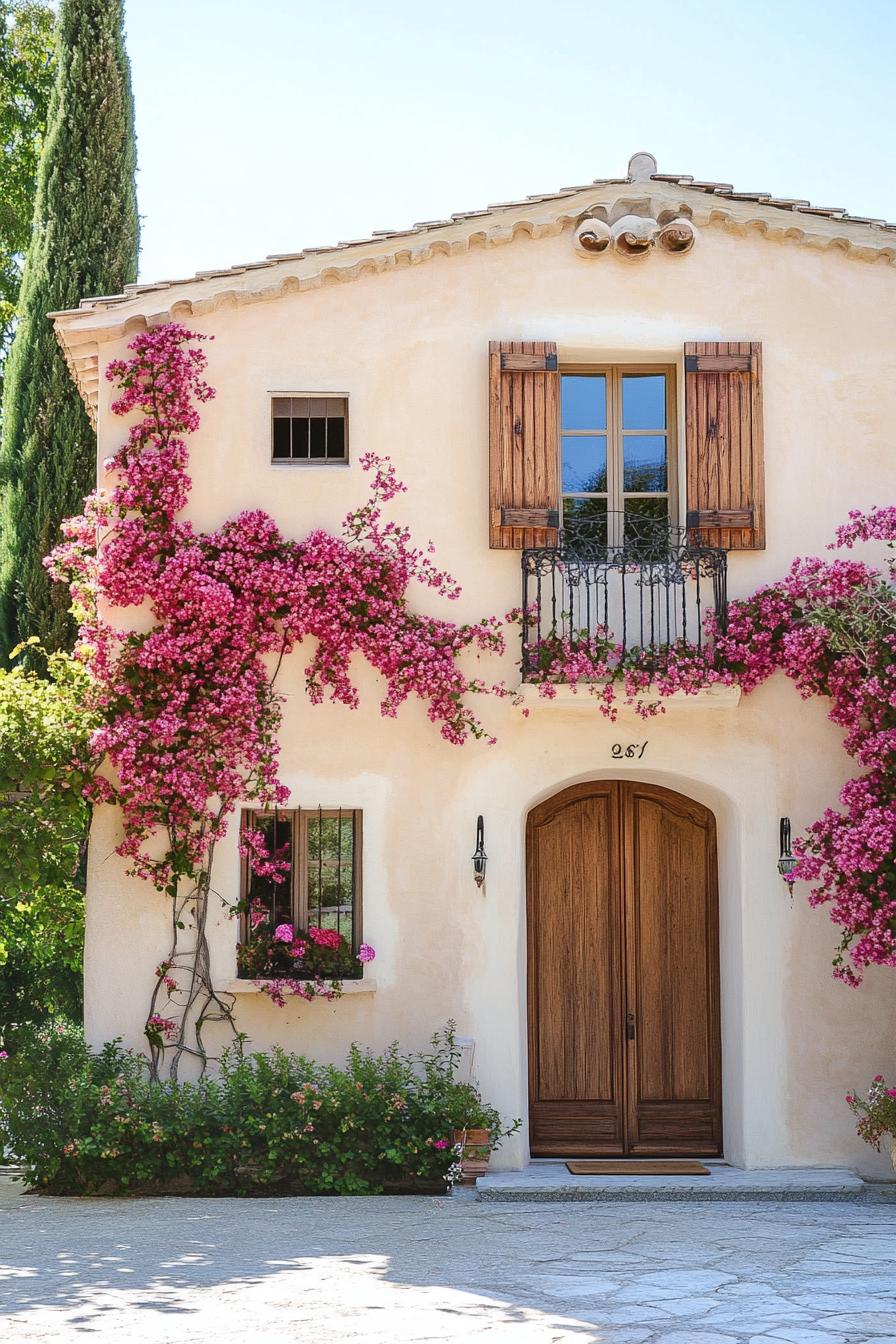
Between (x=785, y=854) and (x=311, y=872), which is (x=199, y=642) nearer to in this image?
(x=311, y=872)

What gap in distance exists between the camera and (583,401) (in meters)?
12.3

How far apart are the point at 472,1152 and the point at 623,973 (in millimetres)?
1955

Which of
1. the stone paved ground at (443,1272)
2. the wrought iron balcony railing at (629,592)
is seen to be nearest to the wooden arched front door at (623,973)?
the wrought iron balcony railing at (629,592)

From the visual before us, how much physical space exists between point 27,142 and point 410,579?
42.2ft

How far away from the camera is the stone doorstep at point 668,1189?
10.6m

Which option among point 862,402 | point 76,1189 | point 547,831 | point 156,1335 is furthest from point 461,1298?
point 862,402

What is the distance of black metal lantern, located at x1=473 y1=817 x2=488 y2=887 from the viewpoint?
11.4m

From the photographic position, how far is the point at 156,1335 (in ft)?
22.4

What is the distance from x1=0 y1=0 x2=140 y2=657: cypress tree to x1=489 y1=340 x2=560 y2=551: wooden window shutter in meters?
6.49

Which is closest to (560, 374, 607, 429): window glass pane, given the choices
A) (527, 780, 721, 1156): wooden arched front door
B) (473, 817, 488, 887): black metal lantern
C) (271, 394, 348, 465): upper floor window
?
(271, 394, 348, 465): upper floor window

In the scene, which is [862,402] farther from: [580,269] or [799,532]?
[580,269]

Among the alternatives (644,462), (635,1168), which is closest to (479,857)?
(635,1168)

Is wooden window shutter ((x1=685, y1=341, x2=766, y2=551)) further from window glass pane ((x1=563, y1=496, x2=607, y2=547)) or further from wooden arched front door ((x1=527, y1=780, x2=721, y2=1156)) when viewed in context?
wooden arched front door ((x1=527, y1=780, x2=721, y2=1156))

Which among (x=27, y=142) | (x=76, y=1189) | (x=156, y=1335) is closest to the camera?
(x=156, y=1335)
